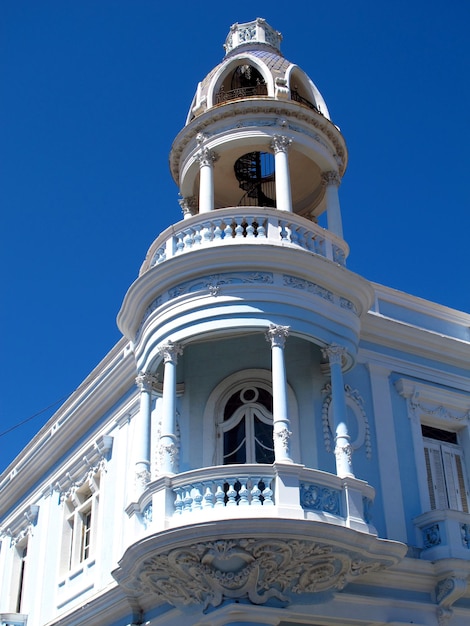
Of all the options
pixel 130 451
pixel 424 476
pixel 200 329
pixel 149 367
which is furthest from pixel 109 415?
pixel 424 476

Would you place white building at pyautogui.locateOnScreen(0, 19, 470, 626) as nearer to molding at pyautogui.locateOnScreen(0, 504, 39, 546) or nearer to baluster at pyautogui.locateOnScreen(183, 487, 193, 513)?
baluster at pyautogui.locateOnScreen(183, 487, 193, 513)

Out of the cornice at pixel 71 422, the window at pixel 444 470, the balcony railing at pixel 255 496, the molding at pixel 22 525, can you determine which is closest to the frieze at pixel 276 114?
the cornice at pixel 71 422

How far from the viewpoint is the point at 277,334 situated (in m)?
14.1

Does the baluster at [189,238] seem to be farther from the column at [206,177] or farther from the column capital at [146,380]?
the column capital at [146,380]

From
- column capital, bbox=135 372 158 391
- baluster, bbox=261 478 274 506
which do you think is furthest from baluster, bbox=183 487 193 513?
column capital, bbox=135 372 158 391

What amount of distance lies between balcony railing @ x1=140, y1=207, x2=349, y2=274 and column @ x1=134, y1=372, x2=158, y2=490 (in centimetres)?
211

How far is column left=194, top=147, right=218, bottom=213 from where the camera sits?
16.7m

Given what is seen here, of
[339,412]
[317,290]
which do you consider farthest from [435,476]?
[317,290]

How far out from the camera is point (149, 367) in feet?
49.5

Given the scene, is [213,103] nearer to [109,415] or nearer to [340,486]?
[109,415]

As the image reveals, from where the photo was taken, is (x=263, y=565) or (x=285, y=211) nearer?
(x=263, y=565)

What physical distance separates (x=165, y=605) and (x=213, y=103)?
945 centimetres

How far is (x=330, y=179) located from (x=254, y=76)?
317cm

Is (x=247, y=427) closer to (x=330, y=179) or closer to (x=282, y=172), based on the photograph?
(x=282, y=172)
